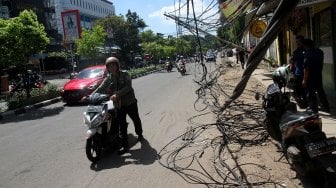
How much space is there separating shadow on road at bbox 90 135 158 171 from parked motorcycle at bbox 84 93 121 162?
15 cm

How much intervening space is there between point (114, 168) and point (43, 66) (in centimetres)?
4823

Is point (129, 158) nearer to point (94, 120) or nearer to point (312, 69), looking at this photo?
point (94, 120)

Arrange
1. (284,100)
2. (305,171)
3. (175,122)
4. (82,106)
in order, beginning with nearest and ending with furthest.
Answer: (305,171), (284,100), (175,122), (82,106)

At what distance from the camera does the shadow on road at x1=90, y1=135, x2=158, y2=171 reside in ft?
22.3

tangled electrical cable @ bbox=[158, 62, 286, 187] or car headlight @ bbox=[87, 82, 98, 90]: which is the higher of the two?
car headlight @ bbox=[87, 82, 98, 90]

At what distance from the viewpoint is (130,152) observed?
24.7 feet

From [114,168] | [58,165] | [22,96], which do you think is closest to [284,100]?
[114,168]

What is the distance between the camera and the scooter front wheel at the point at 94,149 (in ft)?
22.5

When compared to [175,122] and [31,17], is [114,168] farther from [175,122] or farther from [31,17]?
[31,17]

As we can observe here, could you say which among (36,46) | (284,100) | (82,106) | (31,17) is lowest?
(82,106)

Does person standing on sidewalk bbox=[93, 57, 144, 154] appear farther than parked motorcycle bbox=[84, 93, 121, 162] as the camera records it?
Yes

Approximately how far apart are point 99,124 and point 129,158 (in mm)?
800

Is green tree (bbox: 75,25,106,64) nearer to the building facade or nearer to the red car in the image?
the building facade

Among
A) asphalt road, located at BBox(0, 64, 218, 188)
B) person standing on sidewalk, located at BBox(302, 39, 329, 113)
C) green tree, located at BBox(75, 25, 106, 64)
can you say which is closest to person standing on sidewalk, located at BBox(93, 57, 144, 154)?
asphalt road, located at BBox(0, 64, 218, 188)
